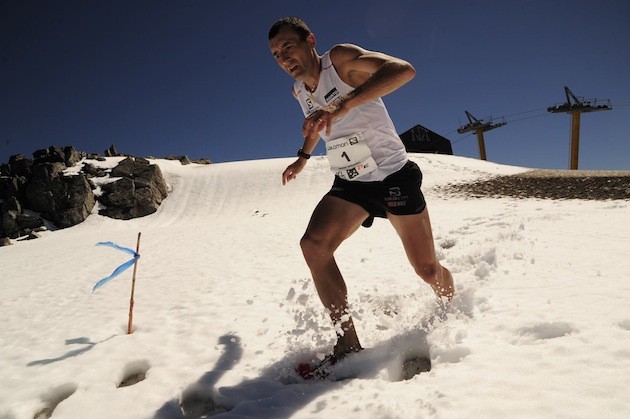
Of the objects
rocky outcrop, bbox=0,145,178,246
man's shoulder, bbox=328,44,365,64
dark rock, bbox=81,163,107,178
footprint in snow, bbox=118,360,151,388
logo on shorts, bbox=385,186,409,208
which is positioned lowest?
footprint in snow, bbox=118,360,151,388

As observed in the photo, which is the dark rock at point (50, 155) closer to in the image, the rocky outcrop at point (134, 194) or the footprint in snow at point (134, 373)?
the rocky outcrop at point (134, 194)

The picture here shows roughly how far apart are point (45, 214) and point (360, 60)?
99.7 ft

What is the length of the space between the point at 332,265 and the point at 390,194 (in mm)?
716

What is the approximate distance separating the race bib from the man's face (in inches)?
23.7

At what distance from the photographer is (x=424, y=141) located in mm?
40031

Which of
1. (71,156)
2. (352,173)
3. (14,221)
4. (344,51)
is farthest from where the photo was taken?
(71,156)

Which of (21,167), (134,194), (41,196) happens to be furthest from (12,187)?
(134,194)

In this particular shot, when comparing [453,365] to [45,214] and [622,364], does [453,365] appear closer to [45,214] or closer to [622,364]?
[622,364]

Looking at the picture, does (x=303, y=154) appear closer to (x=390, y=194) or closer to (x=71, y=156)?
(x=390, y=194)

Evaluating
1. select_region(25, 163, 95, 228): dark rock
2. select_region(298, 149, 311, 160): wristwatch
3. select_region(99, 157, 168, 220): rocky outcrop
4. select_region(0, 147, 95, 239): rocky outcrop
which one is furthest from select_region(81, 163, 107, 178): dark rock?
select_region(298, 149, 311, 160): wristwatch

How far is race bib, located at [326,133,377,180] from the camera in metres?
2.59

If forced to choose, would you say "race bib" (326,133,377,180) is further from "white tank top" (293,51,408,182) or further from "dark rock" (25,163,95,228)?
"dark rock" (25,163,95,228)

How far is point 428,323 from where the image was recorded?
2.73 meters

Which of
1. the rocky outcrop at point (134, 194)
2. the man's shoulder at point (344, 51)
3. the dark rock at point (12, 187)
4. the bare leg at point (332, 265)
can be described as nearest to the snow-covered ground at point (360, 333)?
the bare leg at point (332, 265)
